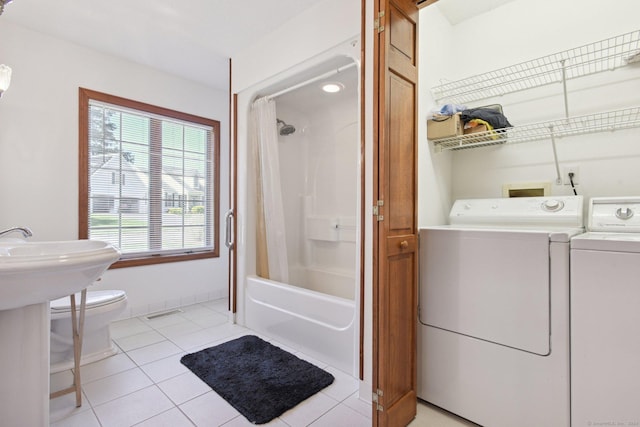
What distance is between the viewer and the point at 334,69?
223 centimetres

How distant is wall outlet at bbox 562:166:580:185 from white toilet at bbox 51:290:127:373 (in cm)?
301

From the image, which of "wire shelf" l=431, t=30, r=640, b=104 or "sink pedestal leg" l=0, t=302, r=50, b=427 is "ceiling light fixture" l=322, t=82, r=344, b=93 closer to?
"wire shelf" l=431, t=30, r=640, b=104

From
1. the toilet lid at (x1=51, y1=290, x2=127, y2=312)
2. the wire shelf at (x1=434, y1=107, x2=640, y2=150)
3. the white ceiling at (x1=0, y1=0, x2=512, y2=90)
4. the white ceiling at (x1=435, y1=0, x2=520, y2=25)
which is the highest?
the white ceiling at (x1=0, y1=0, x2=512, y2=90)

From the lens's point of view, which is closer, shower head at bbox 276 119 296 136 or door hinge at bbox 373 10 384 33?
door hinge at bbox 373 10 384 33

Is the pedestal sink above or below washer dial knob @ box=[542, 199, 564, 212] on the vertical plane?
below

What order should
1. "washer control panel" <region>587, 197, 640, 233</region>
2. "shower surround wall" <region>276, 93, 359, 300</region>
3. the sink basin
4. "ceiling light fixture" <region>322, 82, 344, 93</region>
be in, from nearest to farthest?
the sink basin, "washer control panel" <region>587, 197, 640, 233</region>, "ceiling light fixture" <region>322, 82, 344, 93</region>, "shower surround wall" <region>276, 93, 359, 300</region>

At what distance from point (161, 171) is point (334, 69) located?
2.09 metres

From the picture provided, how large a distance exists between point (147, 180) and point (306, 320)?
7.13ft

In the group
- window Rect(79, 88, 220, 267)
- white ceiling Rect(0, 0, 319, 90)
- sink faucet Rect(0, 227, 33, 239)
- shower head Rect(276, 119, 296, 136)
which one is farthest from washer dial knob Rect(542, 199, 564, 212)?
window Rect(79, 88, 220, 267)

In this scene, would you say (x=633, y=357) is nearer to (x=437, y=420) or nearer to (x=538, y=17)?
(x=437, y=420)

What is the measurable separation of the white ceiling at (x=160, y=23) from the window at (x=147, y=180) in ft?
1.51

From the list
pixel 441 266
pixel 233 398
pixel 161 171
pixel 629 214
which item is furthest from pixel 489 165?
pixel 161 171

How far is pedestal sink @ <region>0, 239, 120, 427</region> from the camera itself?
0.96 metres

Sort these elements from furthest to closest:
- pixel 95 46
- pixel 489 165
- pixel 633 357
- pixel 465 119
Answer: pixel 95 46 < pixel 489 165 < pixel 465 119 < pixel 633 357
